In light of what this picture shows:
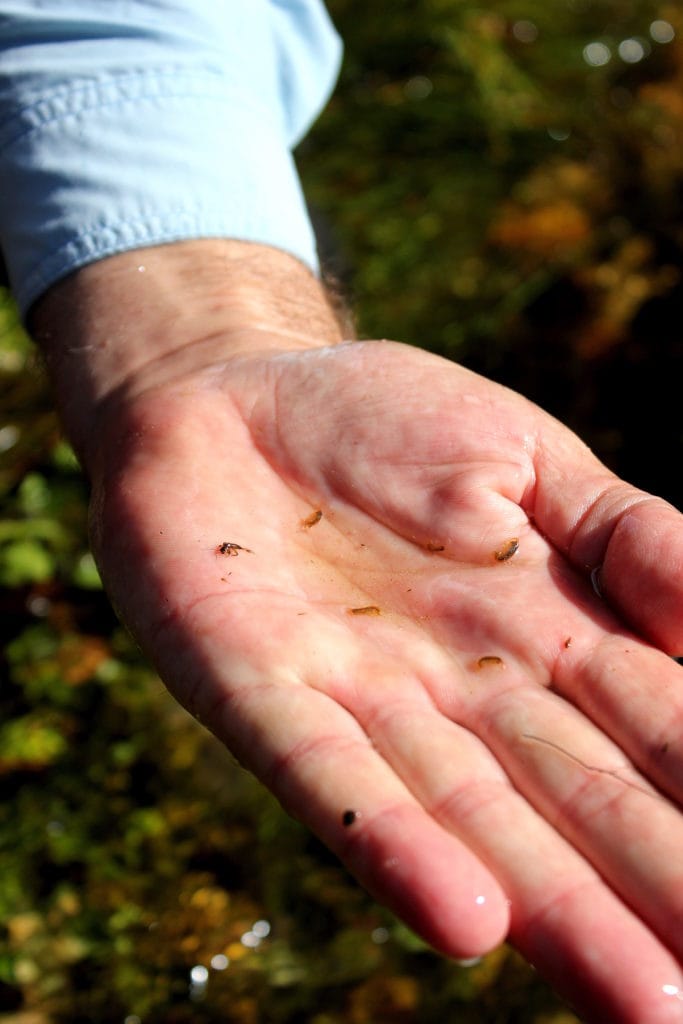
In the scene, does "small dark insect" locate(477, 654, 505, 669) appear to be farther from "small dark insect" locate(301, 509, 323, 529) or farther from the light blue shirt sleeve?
the light blue shirt sleeve

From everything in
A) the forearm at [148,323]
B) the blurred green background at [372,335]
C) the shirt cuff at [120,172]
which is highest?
the shirt cuff at [120,172]

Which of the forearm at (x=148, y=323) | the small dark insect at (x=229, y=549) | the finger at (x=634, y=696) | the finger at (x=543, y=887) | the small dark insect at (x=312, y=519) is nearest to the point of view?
the finger at (x=543, y=887)

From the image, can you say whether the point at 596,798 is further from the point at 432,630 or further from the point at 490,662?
the point at 432,630

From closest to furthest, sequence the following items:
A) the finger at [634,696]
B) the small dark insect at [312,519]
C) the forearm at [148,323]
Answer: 1. the finger at [634,696]
2. the small dark insect at [312,519]
3. the forearm at [148,323]

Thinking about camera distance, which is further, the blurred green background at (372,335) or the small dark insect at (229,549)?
the blurred green background at (372,335)

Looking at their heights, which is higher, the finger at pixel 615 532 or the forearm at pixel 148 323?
the forearm at pixel 148 323

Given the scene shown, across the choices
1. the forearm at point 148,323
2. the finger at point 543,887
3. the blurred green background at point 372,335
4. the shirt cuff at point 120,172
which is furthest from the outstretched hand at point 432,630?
the blurred green background at point 372,335

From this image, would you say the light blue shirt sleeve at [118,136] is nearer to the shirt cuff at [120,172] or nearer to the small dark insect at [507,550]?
the shirt cuff at [120,172]

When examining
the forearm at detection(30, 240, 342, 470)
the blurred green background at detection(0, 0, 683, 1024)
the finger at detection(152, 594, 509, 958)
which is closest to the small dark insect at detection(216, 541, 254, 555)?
the finger at detection(152, 594, 509, 958)
